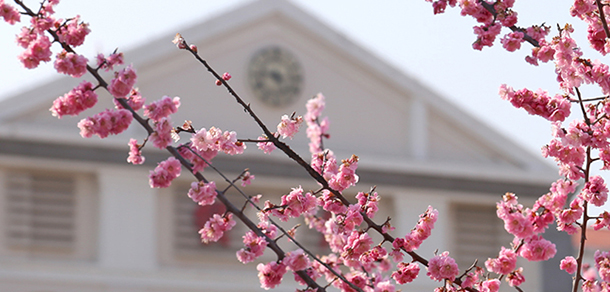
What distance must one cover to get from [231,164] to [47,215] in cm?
352

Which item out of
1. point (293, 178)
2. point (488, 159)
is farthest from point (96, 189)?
point (488, 159)

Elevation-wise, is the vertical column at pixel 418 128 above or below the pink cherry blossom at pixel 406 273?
above

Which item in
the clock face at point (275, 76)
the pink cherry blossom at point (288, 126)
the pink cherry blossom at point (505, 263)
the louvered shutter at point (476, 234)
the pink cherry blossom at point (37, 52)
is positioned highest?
the clock face at point (275, 76)

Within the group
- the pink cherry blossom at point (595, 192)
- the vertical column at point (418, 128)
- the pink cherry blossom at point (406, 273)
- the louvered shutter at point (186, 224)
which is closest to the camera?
the pink cherry blossom at point (595, 192)

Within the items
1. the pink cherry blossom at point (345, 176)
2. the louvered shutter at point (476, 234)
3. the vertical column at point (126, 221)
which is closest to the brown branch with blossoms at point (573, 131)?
the pink cherry blossom at point (345, 176)

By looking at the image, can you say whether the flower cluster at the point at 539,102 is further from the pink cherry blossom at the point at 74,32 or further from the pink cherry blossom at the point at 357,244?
the pink cherry blossom at the point at 74,32

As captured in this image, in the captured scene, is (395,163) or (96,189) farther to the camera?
(395,163)

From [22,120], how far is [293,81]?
17.1ft

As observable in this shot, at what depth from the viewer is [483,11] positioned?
201 inches

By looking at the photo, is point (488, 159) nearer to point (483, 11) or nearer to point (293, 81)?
point (293, 81)

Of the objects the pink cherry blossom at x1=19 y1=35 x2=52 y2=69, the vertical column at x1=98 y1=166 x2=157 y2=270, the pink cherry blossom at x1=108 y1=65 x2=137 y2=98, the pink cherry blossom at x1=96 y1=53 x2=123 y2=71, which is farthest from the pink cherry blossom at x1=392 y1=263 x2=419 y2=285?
the vertical column at x1=98 y1=166 x2=157 y2=270

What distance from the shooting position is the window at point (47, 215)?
16.3 metres

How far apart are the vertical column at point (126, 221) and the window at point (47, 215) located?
1.09 ft

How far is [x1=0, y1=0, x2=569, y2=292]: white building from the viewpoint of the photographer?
16562 mm
